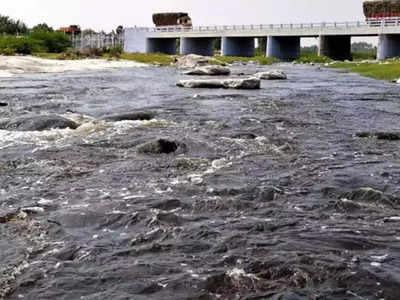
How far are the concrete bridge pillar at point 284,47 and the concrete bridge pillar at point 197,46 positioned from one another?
17130mm

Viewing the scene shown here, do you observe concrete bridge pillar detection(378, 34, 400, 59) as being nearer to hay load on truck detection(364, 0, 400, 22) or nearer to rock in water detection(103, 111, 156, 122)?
hay load on truck detection(364, 0, 400, 22)

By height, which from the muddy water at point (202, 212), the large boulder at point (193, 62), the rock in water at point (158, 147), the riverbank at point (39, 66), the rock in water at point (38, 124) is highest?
the large boulder at point (193, 62)

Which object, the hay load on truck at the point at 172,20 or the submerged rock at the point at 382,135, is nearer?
the submerged rock at the point at 382,135

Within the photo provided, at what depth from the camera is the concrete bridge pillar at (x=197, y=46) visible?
110 meters

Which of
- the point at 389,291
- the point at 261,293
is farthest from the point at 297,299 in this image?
the point at 389,291

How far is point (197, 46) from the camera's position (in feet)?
365

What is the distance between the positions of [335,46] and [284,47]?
31.9ft

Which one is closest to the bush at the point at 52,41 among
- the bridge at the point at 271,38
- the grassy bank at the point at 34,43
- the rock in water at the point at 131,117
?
the grassy bank at the point at 34,43

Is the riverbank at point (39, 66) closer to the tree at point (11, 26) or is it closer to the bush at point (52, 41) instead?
the bush at point (52, 41)

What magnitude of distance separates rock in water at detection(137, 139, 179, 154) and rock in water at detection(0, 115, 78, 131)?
501 cm

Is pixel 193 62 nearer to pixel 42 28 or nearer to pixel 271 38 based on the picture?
pixel 271 38

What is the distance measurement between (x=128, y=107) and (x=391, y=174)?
1590 centimetres

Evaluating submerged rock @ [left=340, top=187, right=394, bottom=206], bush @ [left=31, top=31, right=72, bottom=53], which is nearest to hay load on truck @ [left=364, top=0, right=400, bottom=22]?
bush @ [left=31, top=31, right=72, bottom=53]

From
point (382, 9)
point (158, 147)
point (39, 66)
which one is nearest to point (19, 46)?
point (39, 66)
